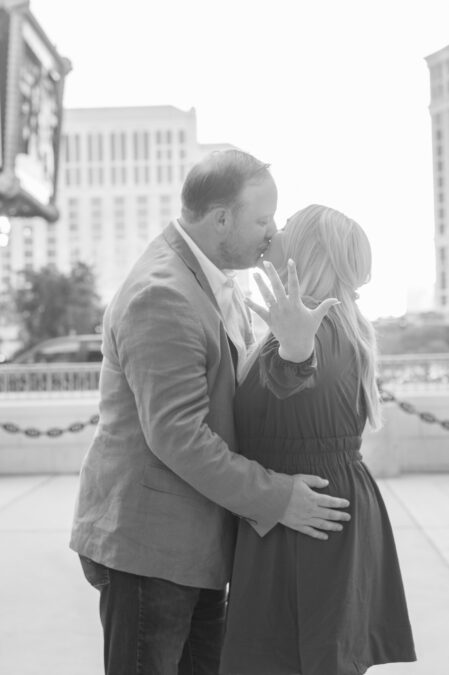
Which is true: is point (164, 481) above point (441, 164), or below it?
below

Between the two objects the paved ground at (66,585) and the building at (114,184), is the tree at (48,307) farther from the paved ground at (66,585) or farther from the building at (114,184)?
the building at (114,184)

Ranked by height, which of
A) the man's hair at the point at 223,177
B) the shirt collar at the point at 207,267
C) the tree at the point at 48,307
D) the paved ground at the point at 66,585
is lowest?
the paved ground at the point at 66,585

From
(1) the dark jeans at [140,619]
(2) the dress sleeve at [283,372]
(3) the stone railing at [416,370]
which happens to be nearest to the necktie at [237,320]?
(2) the dress sleeve at [283,372]

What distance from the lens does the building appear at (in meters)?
117

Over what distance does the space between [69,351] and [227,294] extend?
14.3 meters

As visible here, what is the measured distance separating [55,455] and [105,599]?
6656 millimetres

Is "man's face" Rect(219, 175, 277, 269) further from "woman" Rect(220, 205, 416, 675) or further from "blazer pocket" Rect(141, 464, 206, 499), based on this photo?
"blazer pocket" Rect(141, 464, 206, 499)

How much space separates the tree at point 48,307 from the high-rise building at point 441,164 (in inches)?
1435

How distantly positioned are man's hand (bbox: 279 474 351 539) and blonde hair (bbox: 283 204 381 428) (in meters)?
0.30

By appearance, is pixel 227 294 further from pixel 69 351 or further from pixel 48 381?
pixel 69 351

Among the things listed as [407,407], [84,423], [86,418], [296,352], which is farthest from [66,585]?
[407,407]

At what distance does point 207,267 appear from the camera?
7.10ft

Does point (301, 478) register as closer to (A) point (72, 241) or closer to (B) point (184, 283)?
(B) point (184, 283)

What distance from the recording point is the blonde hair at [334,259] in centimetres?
206
